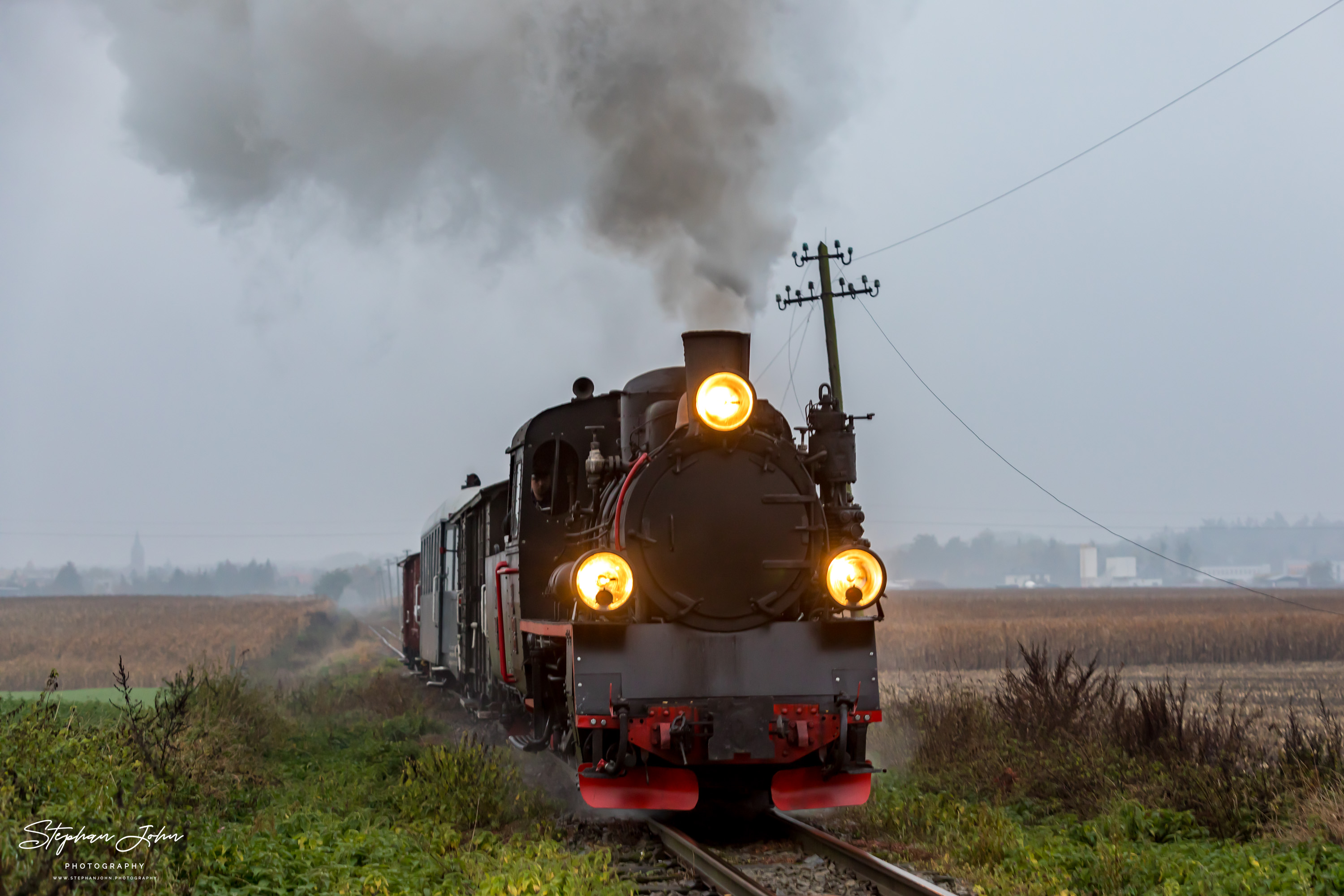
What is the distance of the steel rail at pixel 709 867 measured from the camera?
5.32 metres

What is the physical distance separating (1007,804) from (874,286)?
1109cm

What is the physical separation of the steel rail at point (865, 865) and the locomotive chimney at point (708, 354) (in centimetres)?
286

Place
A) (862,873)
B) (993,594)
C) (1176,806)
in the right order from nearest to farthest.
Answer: (862,873) → (1176,806) → (993,594)

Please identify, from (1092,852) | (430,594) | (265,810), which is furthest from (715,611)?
(430,594)

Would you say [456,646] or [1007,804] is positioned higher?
[456,646]

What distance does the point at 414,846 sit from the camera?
616cm

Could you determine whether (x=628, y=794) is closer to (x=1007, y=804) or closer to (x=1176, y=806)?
(x=1007, y=804)

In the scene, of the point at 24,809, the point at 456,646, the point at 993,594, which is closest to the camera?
the point at 24,809

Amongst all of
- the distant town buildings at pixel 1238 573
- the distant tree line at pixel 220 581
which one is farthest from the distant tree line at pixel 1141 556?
the distant tree line at pixel 220 581

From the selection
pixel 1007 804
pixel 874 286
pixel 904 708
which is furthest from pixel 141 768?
pixel 874 286

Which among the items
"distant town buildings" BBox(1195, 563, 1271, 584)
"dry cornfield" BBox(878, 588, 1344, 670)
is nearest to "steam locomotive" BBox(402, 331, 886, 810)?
"dry cornfield" BBox(878, 588, 1344, 670)

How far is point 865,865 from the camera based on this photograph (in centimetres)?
579

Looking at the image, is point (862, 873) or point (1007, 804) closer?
point (862, 873)

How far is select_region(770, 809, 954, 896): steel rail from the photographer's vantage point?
5277 millimetres
